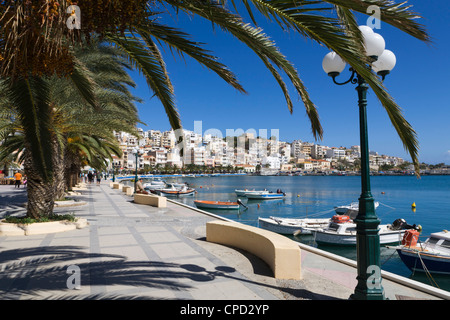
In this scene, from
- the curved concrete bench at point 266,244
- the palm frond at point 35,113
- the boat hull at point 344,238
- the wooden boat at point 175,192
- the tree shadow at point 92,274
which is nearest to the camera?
the tree shadow at point 92,274

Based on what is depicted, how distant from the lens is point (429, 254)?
1184 cm

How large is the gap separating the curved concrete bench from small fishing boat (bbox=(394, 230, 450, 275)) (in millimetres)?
8233

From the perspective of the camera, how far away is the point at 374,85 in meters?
3.42

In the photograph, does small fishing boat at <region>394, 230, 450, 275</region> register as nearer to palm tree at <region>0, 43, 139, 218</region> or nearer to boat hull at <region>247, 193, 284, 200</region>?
palm tree at <region>0, 43, 139, 218</region>

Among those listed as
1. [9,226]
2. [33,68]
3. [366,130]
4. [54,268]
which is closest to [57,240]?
[9,226]

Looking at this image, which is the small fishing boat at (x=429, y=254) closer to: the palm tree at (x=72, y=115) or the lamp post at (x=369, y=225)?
the lamp post at (x=369, y=225)

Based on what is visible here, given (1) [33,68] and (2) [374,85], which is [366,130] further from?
(1) [33,68]

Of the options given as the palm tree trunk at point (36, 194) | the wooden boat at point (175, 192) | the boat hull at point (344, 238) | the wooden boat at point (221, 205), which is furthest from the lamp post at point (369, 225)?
the wooden boat at point (175, 192)

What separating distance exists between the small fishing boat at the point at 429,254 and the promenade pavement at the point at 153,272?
25.3 feet

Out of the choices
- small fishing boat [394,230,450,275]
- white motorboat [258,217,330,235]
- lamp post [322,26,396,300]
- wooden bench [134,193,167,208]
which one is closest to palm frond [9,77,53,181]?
lamp post [322,26,396,300]

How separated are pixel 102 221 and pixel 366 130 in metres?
9.64

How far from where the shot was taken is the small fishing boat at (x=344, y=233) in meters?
16.1

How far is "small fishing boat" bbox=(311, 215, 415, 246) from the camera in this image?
52.8ft

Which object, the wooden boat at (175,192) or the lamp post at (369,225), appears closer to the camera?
the lamp post at (369,225)
